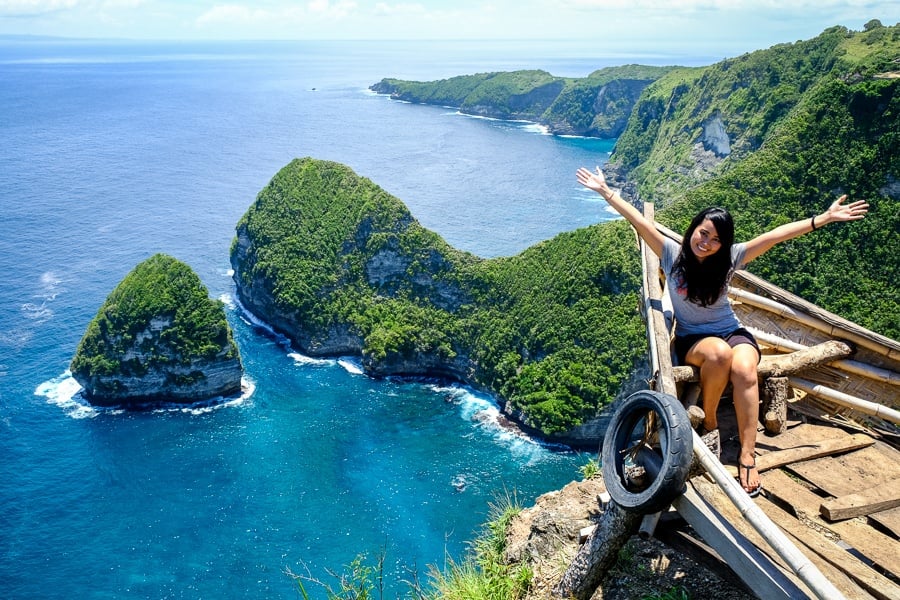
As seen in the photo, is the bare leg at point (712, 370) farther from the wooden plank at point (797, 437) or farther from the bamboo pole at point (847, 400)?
the bamboo pole at point (847, 400)

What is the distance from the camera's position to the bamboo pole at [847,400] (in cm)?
694

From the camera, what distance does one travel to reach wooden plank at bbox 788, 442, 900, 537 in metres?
6.50

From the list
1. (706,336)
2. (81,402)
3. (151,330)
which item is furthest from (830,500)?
(81,402)

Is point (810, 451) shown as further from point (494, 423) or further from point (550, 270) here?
point (550, 270)

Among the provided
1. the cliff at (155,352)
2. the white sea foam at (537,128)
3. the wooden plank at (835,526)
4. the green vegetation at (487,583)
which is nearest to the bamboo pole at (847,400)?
the wooden plank at (835,526)

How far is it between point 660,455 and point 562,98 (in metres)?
176

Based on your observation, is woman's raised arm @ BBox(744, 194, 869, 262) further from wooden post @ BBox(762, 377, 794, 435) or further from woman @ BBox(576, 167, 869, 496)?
wooden post @ BBox(762, 377, 794, 435)

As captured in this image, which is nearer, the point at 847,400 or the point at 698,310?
the point at 698,310

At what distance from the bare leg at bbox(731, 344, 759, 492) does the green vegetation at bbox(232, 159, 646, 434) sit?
38.9 m

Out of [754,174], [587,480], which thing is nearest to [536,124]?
[754,174]

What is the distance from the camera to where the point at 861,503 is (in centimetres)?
611

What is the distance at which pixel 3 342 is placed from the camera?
181ft

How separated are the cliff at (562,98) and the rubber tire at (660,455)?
167 metres

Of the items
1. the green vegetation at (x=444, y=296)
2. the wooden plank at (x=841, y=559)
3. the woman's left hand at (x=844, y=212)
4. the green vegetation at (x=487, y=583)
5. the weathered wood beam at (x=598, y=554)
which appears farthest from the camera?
the green vegetation at (x=444, y=296)
